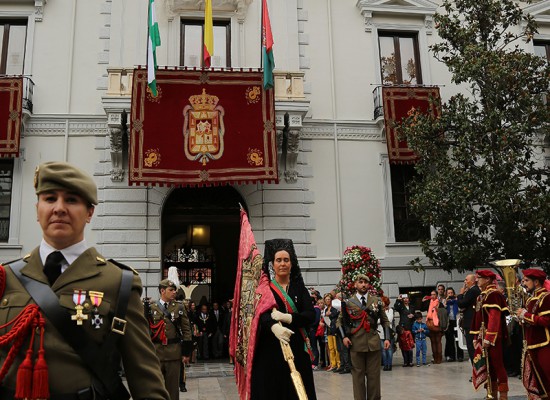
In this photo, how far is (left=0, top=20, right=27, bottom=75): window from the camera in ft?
53.4

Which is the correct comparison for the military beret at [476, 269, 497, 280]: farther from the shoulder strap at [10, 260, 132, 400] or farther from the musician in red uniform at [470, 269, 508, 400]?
the shoulder strap at [10, 260, 132, 400]

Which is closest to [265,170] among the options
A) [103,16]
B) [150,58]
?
[150,58]

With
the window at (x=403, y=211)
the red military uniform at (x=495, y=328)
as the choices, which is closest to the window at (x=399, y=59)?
the window at (x=403, y=211)

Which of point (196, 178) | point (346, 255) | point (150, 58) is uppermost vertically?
point (150, 58)

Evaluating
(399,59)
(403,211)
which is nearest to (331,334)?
(403,211)

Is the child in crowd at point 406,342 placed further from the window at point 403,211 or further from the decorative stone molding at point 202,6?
the decorative stone molding at point 202,6

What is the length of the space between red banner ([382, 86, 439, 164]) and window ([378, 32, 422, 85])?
852 mm

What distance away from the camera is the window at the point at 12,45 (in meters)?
16.3

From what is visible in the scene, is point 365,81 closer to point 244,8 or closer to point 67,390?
point 244,8

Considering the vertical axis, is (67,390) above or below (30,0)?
below

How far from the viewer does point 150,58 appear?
13805mm

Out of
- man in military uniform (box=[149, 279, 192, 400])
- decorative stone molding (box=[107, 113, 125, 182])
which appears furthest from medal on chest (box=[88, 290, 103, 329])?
decorative stone molding (box=[107, 113, 125, 182])

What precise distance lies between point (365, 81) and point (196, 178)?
6.62m

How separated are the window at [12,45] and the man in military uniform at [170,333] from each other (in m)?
11.4
